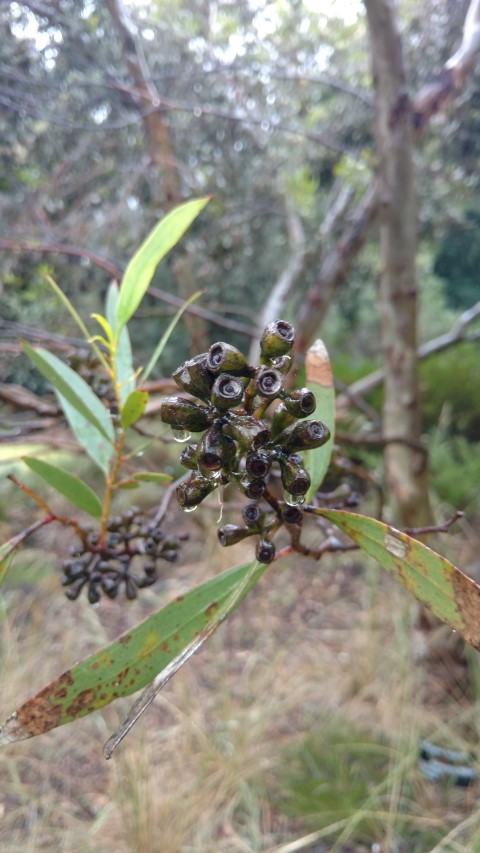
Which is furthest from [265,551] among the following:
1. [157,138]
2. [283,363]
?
[157,138]

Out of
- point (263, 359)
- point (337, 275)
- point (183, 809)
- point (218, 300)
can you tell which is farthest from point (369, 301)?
point (263, 359)

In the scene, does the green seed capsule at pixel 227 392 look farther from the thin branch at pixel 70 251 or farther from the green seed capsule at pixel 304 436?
the thin branch at pixel 70 251

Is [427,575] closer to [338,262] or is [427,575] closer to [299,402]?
[299,402]

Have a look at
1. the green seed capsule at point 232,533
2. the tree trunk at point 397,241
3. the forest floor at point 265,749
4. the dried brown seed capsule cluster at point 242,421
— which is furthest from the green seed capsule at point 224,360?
the forest floor at point 265,749

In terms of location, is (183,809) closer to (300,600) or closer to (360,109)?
(300,600)

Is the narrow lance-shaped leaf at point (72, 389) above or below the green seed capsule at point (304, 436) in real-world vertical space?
above

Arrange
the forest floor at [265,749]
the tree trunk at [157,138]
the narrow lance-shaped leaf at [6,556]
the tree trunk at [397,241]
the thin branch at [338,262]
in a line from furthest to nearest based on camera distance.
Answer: the tree trunk at [157,138] → the thin branch at [338,262] → the forest floor at [265,749] → the tree trunk at [397,241] → the narrow lance-shaped leaf at [6,556]

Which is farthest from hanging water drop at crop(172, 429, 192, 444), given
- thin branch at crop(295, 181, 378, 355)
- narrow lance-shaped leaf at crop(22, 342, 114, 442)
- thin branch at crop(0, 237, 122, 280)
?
thin branch at crop(295, 181, 378, 355)

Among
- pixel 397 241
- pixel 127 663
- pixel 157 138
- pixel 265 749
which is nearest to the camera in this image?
pixel 127 663
